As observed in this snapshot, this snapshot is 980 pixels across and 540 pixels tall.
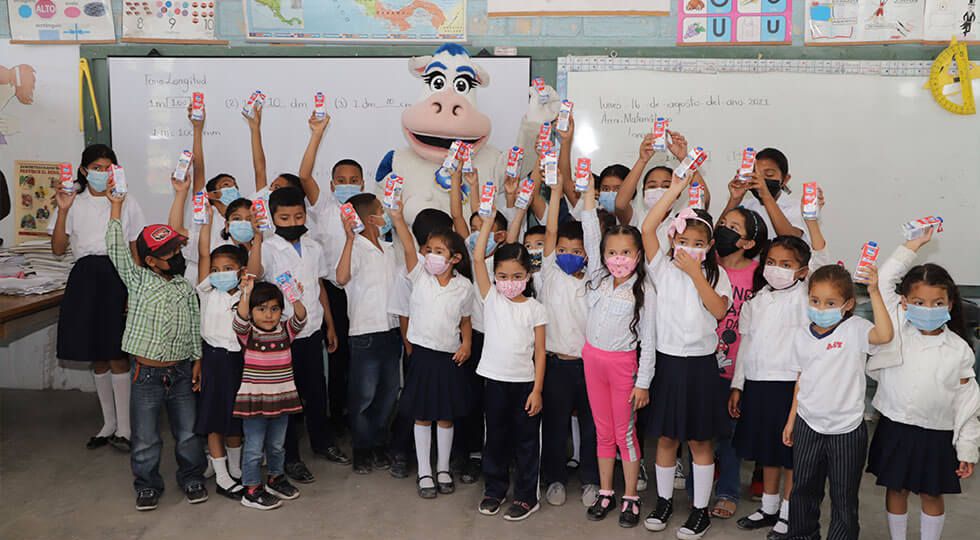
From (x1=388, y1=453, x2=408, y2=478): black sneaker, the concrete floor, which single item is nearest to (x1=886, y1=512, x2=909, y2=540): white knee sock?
the concrete floor

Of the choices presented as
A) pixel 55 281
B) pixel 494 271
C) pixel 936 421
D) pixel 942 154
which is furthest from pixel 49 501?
pixel 942 154

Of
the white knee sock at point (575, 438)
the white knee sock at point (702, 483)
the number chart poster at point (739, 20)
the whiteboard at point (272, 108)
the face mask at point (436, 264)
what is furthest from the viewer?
the whiteboard at point (272, 108)

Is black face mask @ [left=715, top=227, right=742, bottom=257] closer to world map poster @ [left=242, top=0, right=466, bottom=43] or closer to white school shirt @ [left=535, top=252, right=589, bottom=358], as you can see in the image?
white school shirt @ [left=535, top=252, right=589, bottom=358]

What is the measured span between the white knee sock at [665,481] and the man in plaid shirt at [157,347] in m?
1.83

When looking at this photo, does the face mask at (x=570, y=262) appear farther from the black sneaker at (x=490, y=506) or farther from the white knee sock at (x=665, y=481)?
the black sneaker at (x=490, y=506)

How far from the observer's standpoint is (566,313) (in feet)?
10.9

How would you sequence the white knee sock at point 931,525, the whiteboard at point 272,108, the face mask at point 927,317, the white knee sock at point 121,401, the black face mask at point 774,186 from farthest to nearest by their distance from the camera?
the whiteboard at point 272,108, the white knee sock at point 121,401, the black face mask at point 774,186, the white knee sock at point 931,525, the face mask at point 927,317

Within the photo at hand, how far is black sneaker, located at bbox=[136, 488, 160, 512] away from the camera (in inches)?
133

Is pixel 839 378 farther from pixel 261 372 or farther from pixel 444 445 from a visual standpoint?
pixel 261 372

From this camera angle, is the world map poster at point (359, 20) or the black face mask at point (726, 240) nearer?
the black face mask at point (726, 240)

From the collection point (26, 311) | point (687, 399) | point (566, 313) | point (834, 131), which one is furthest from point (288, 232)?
point (834, 131)

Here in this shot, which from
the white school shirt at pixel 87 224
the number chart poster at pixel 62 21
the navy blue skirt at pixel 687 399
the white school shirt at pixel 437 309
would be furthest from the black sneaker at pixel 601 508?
the number chart poster at pixel 62 21

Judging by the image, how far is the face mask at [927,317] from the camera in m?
2.71

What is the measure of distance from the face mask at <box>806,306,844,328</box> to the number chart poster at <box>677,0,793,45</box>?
7.47 feet
